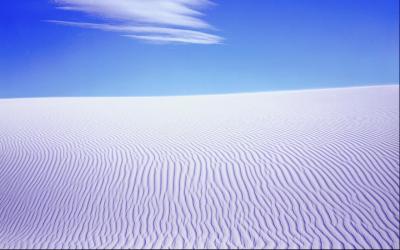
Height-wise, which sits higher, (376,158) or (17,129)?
(17,129)

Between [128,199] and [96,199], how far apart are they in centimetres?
71

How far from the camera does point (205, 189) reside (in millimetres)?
8406

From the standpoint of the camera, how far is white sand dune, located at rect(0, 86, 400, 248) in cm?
655

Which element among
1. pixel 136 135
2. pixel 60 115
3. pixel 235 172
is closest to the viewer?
pixel 235 172

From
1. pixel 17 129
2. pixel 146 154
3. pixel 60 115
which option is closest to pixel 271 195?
pixel 146 154

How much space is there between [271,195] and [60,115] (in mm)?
15989

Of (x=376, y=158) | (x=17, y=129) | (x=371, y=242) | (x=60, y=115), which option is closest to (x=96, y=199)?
(x=371, y=242)

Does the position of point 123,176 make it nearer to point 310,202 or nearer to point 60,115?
point 310,202

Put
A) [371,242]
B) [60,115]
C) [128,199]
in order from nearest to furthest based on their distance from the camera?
[371,242] → [128,199] → [60,115]

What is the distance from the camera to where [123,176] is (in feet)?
Result: 30.7

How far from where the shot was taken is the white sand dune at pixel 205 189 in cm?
655

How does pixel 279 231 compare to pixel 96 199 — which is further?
pixel 96 199

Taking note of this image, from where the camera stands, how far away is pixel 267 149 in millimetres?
11000

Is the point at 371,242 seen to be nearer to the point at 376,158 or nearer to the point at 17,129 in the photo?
the point at 376,158
